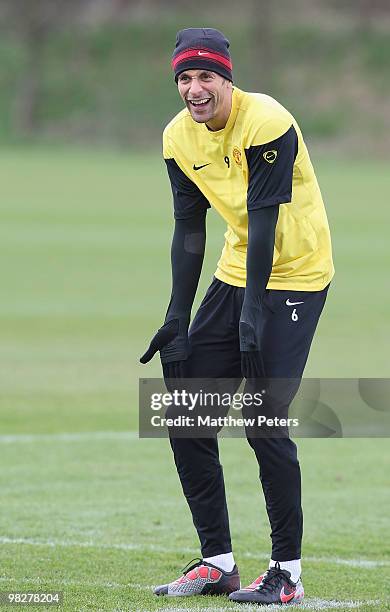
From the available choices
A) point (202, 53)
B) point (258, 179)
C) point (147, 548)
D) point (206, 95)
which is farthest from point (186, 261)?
point (147, 548)

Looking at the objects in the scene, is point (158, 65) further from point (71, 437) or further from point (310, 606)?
point (310, 606)

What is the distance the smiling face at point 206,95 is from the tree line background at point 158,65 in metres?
44.8

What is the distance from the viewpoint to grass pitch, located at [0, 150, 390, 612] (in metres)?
6.59

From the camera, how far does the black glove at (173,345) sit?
611 centimetres

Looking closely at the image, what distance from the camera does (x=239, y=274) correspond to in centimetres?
612

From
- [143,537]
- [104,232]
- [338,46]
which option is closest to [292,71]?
[338,46]

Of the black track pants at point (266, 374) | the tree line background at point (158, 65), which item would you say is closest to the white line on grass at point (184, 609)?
the black track pants at point (266, 374)

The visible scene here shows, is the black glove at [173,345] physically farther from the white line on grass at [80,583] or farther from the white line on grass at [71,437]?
the white line on grass at [71,437]

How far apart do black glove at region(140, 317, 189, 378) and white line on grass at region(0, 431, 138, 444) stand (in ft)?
13.5

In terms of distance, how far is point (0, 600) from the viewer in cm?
577

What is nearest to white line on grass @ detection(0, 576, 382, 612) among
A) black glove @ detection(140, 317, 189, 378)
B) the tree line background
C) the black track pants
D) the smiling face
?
the black track pants

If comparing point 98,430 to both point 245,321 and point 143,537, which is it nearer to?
point 143,537

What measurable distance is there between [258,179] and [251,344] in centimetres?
68

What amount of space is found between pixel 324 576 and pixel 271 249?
69.3 inches
